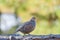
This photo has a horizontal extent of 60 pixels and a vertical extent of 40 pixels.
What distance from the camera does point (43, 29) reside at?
3.96 meters

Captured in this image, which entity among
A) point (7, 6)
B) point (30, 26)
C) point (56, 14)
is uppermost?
point (7, 6)

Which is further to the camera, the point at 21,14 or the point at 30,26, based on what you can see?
the point at 21,14

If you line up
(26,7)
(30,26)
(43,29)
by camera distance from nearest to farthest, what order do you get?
(30,26), (43,29), (26,7)

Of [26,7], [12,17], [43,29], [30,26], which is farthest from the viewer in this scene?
[12,17]

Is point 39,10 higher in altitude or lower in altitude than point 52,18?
higher

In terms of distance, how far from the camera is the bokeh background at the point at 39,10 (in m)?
3.99

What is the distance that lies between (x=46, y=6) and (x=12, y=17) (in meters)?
0.98

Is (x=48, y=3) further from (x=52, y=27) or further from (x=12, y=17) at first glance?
(x=12, y=17)

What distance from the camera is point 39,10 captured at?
413 cm

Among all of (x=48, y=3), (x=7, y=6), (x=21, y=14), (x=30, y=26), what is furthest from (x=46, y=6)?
(x=30, y=26)

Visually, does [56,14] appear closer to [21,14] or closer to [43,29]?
[43,29]

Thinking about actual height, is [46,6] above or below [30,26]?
above

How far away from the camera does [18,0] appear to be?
4402mm

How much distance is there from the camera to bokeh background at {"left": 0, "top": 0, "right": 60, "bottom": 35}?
3986 mm
